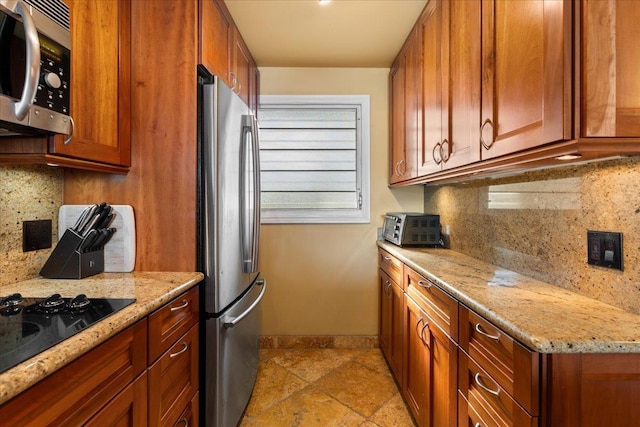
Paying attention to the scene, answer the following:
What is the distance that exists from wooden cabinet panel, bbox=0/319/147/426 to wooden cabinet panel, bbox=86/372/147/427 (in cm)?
2

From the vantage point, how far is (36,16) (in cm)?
101

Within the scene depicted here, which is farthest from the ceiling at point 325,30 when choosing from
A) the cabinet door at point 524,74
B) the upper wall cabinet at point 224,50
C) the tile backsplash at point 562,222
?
the tile backsplash at point 562,222

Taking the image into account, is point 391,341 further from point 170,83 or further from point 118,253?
point 170,83

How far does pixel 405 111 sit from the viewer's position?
2.22 meters

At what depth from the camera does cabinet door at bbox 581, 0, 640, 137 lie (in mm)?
801

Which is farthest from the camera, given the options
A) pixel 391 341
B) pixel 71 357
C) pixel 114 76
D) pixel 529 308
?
pixel 391 341

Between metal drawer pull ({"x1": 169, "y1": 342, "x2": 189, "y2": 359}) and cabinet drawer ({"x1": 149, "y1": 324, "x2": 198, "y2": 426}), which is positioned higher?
metal drawer pull ({"x1": 169, "y1": 342, "x2": 189, "y2": 359})

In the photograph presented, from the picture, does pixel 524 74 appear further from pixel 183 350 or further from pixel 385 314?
pixel 385 314

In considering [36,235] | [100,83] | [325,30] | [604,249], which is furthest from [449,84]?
[36,235]

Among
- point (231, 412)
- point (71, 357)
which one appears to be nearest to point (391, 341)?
point (231, 412)

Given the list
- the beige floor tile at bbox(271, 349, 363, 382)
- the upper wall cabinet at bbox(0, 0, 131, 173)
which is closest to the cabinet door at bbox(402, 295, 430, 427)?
the beige floor tile at bbox(271, 349, 363, 382)

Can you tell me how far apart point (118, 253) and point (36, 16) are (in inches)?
37.5

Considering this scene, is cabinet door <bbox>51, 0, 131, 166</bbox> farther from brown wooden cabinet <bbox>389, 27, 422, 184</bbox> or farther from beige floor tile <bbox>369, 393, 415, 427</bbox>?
beige floor tile <bbox>369, 393, 415, 427</bbox>

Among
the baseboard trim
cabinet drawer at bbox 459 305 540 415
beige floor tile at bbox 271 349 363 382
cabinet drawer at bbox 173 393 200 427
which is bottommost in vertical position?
beige floor tile at bbox 271 349 363 382
